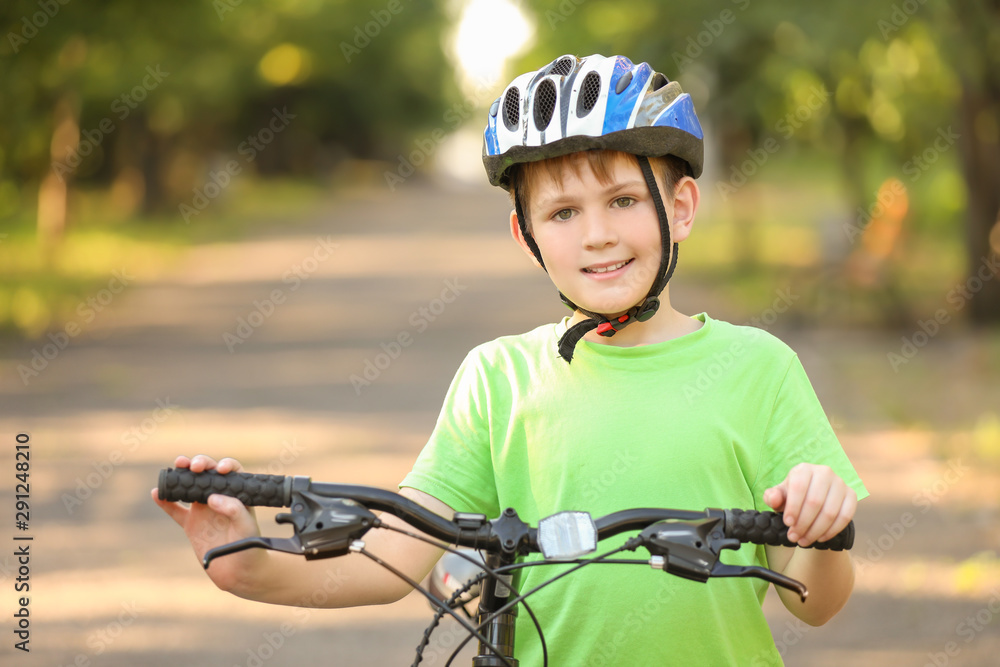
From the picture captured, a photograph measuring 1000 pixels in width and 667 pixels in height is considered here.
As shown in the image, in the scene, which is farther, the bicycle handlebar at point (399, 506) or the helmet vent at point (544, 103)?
the helmet vent at point (544, 103)

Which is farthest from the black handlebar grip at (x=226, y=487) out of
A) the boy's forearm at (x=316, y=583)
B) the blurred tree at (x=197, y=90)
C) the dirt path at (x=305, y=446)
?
the blurred tree at (x=197, y=90)

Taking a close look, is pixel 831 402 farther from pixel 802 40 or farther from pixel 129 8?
pixel 129 8

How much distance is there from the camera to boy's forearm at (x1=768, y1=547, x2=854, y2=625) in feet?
7.42

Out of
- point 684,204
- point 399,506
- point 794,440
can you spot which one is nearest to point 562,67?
point 684,204

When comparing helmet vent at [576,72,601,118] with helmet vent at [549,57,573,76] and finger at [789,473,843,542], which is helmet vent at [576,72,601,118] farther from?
finger at [789,473,843,542]

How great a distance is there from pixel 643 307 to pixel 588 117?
16.6 inches

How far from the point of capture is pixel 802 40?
11414 millimetres

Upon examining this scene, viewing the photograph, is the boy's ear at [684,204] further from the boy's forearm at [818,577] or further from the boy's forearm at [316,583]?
the boy's forearm at [316,583]

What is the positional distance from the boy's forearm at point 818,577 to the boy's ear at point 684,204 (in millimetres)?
738

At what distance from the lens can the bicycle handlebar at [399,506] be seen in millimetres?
1913

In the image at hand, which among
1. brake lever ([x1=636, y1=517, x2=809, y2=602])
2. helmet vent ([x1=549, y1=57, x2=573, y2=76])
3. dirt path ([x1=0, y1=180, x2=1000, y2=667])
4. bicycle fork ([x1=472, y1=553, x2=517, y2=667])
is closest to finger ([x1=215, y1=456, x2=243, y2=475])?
bicycle fork ([x1=472, y1=553, x2=517, y2=667])

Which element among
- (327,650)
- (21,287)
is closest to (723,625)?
(327,650)

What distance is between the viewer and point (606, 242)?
2361mm

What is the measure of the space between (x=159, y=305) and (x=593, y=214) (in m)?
16.9
